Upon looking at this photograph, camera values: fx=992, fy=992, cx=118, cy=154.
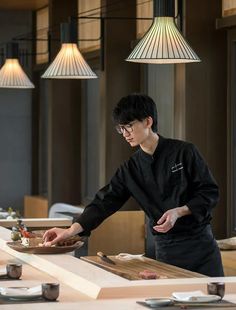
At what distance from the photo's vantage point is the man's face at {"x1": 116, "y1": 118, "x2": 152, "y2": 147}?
195 inches

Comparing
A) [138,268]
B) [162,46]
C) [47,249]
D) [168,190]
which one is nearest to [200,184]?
[168,190]

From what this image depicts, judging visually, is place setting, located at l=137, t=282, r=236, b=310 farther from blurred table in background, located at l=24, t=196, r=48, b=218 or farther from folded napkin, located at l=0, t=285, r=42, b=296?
blurred table in background, located at l=24, t=196, r=48, b=218

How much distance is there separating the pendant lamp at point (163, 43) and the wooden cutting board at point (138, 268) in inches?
40.3

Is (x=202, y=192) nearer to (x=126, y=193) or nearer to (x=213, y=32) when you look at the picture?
(x=126, y=193)

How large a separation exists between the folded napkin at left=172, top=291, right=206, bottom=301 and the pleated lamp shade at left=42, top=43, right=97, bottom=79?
305 cm

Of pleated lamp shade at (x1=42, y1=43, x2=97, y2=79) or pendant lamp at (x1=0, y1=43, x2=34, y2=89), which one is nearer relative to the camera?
pleated lamp shade at (x1=42, y1=43, x2=97, y2=79)

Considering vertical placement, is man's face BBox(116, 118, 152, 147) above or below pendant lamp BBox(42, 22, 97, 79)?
below

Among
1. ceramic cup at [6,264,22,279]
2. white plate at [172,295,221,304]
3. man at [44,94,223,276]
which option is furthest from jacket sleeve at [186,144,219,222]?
white plate at [172,295,221,304]

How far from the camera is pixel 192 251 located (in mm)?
5078

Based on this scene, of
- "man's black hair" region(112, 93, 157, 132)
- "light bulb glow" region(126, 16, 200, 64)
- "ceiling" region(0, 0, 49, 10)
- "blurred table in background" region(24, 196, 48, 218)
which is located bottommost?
"blurred table in background" region(24, 196, 48, 218)

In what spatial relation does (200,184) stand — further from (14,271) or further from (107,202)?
(14,271)

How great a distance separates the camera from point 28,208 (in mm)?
11688

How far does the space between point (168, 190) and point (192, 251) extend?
0.34m

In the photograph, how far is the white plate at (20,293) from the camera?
377 centimetres
